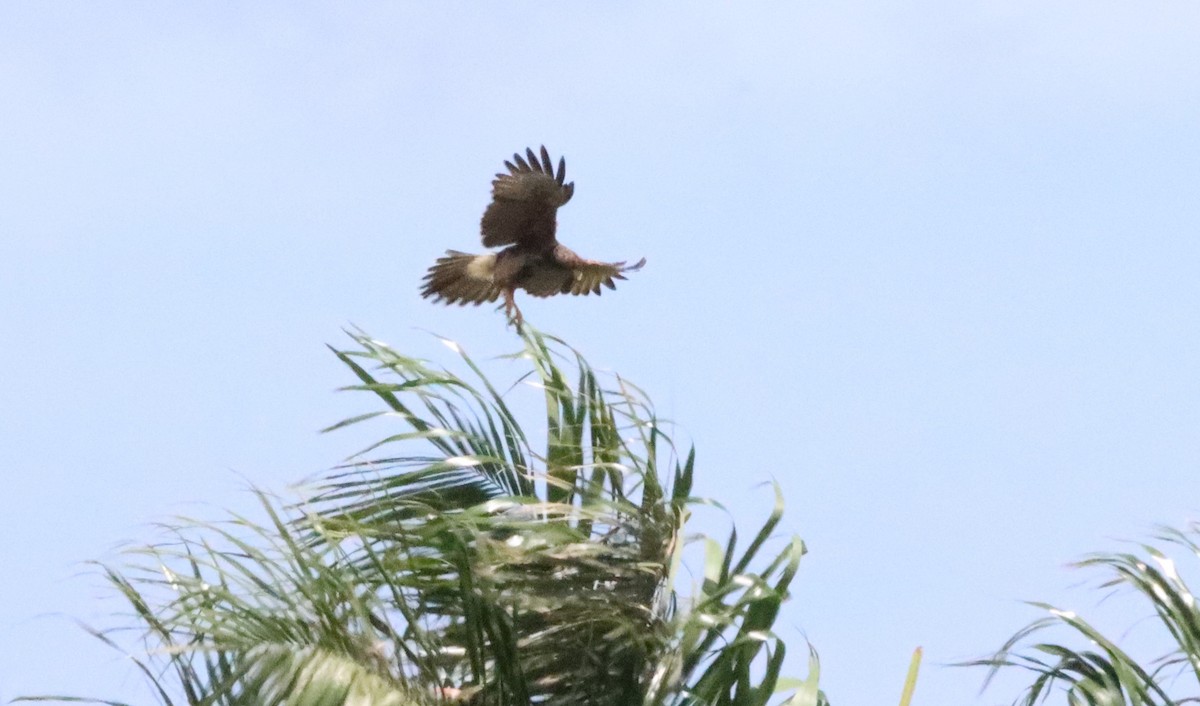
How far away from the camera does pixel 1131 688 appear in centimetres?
414

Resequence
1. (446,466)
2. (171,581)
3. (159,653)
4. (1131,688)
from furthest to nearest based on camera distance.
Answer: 1. (446,466)
2. (1131,688)
3. (171,581)
4. (159,653)

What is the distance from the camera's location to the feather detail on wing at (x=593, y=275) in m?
9.05

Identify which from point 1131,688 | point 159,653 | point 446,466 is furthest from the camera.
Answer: point 446,466

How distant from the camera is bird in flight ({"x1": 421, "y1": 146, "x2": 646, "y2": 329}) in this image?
8320 mm

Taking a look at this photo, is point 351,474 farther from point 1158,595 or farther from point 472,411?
point 1158,595

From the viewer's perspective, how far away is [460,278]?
9039 millimetres

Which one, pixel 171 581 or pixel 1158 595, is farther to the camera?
pixel 1158 595

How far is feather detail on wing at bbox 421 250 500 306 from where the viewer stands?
29.4 ft

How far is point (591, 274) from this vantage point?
912 centimetres

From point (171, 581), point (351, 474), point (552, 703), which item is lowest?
point (552, 703)

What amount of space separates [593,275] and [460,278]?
80 cm

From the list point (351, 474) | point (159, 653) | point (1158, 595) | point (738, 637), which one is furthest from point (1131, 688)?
point (159, 653)

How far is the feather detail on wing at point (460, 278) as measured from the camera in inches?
352

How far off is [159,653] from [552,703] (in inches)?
40.0
